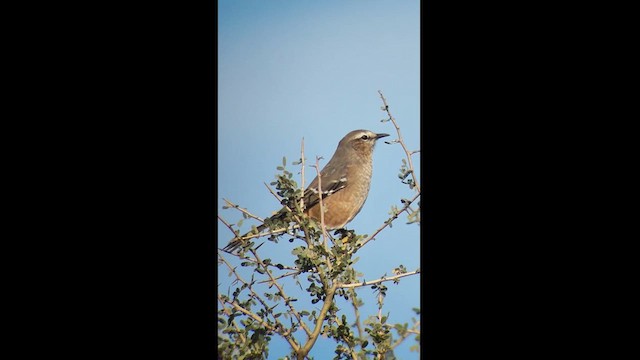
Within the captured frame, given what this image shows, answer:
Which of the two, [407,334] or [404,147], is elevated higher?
[404,147]

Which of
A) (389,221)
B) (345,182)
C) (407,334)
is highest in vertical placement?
(345,182)

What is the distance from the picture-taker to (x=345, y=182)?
5.45 ft

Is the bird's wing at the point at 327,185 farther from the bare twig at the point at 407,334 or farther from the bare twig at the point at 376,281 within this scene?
the bare twig at the point at 407,334

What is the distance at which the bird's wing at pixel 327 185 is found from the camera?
164 cm

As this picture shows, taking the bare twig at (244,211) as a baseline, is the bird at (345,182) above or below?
above

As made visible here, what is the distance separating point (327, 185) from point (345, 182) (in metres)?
0.04

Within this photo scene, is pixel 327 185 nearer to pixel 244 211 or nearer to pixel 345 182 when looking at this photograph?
pixel 345 182

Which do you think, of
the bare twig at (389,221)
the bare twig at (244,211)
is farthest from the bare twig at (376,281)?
the bare twig at (244,211)

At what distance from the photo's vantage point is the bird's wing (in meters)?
1.64

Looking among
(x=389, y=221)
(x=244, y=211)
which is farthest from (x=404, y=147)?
(x=244, y=211)

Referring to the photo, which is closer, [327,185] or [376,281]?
[376,281]
